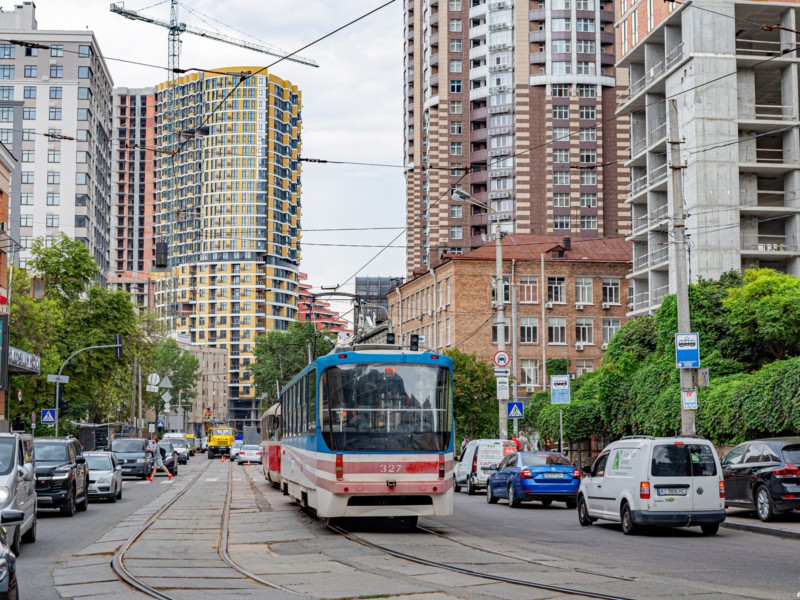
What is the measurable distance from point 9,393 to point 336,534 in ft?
142

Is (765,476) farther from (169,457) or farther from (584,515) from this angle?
(169,457)

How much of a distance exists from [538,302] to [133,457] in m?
Result: 35.4

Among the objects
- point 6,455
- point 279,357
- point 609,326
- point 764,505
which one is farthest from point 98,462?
point 279,357

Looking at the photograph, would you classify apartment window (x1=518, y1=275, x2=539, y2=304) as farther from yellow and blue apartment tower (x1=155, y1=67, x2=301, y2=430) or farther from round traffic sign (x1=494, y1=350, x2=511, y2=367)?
yellow and blue apartment tower (x1=155, y1=67, x2=301, y2=430)

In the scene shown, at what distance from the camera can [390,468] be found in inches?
746

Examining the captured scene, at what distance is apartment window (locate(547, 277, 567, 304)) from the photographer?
7694 cm

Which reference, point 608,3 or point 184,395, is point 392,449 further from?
point 184,395

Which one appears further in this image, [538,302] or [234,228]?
[234,228]

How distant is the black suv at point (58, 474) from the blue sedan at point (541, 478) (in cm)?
1051

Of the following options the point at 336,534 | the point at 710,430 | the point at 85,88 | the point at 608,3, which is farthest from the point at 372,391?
the point at 85,88

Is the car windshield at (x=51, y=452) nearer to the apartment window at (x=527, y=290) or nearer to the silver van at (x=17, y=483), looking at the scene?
the silver van at (x=17, y=483)

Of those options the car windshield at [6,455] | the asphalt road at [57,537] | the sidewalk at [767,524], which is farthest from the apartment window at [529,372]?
the car windshield at [6,455]

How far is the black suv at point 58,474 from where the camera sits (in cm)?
2447

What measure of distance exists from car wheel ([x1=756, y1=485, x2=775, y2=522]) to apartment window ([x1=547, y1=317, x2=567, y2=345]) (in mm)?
53898
